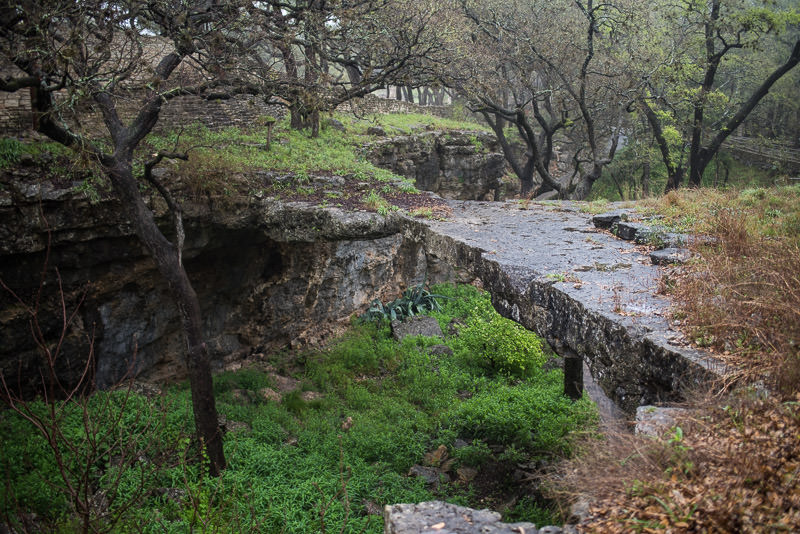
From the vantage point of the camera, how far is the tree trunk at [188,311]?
6.60 meters

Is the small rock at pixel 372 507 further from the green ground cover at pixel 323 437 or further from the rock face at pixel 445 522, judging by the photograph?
the rock face at pixel 445 522

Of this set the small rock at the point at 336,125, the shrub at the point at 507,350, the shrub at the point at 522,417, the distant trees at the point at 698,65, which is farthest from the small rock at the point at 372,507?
the small rock at the point at 336,125

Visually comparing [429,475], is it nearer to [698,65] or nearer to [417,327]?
[417,327]

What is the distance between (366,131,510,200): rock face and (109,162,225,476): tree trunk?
9964 mm

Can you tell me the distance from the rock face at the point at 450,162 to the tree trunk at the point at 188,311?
996 centimetres

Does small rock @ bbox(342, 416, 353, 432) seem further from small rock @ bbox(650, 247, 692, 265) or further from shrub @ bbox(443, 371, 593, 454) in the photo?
small rock @ bbox(650, 247, 692, 265)

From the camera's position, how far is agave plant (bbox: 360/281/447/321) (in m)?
12.8

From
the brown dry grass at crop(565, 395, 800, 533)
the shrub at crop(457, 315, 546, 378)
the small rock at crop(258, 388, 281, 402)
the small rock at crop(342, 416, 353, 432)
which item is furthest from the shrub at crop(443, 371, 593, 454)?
the brown dry grass at crop(565, 395, 800, 533)

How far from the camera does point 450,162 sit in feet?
59.8

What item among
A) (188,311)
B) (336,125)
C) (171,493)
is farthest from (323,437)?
(336,125)

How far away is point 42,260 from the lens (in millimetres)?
8086

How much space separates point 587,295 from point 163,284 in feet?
24.6

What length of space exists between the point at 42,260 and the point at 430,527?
Answer: 7.36 metres

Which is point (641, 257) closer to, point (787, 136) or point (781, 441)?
point (781, 441)
